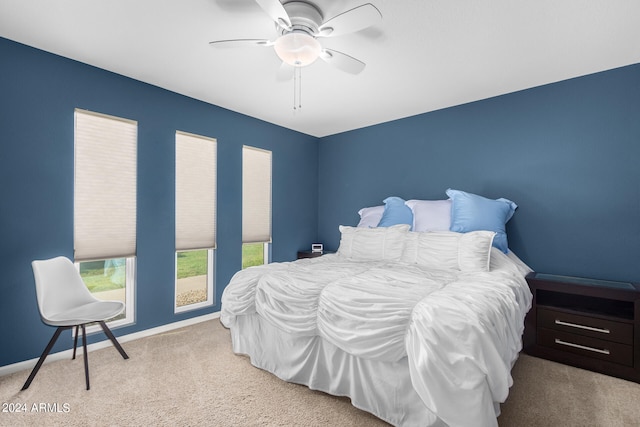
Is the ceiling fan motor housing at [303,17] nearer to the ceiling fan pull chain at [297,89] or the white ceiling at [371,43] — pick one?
the white ceiling at [371,43]

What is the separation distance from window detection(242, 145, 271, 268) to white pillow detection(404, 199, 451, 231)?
202 cm

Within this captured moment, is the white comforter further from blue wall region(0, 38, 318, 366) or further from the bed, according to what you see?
blue wall region(0, 38, 318, 366)

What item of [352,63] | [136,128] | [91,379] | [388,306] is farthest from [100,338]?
[352,63]

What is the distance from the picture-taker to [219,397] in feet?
6.42

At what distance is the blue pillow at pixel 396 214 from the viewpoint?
3.48 meters

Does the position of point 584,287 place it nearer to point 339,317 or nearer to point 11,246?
point 339,317

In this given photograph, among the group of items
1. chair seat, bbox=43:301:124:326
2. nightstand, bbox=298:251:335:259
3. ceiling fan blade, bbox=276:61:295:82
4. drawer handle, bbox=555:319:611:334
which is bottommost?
drawer handle, bbox=555:319:611:334

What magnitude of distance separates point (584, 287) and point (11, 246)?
4.49 m

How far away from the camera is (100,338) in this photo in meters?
2.73

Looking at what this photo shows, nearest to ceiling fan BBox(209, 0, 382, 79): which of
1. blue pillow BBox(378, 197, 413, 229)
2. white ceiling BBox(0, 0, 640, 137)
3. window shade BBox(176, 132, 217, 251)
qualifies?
white ceiling BBox(0, 0, 640, 137)

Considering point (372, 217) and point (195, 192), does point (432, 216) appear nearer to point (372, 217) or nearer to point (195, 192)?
point (372, 217)

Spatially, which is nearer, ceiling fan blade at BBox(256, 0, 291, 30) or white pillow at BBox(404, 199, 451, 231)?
ceiling fan blade at BBox(256, 0, 291, 30)

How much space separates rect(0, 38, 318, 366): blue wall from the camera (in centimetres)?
232

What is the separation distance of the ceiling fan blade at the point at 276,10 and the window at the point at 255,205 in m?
2.31
